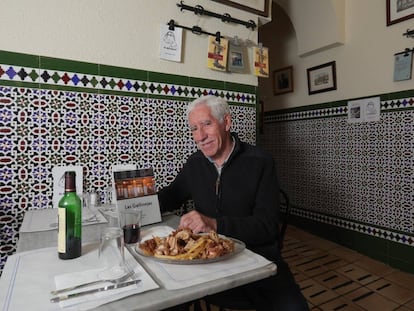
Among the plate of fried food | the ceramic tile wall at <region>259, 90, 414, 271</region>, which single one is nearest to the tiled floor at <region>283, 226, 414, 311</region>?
the ceramic tile wall at <region>259, 90, 414, 271</region>

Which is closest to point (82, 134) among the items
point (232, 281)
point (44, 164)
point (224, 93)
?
point (44, 164)

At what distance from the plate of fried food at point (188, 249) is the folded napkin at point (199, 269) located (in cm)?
1

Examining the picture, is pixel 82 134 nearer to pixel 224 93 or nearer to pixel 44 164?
pixel 44 164

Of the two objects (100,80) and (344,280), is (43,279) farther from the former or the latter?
(344,280)

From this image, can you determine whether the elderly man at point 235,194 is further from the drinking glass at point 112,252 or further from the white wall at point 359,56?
the white wall at point 359,56

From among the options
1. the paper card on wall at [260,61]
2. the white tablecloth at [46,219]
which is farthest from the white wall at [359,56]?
the white tablecloth at [46,219]

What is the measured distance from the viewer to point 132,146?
1632mm

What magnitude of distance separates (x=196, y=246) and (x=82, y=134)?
0.99 m

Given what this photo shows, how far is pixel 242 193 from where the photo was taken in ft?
4.27

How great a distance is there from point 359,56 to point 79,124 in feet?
7.92

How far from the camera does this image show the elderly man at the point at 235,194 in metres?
1.07

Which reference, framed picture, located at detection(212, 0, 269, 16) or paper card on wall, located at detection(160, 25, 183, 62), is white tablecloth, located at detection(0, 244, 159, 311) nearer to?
paper card on wall, located at detection(160, 25, 183, 62)

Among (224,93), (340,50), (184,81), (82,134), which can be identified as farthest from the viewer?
(340,50)

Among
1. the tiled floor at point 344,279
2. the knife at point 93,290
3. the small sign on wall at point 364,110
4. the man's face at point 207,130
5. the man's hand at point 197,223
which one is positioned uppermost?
the small sign on wall at point 364,110
